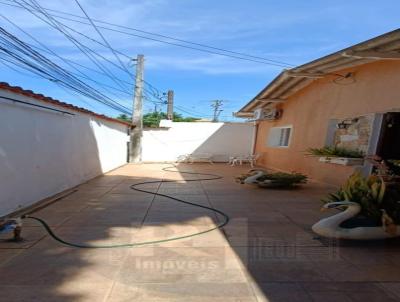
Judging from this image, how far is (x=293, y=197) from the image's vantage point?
23.5ft

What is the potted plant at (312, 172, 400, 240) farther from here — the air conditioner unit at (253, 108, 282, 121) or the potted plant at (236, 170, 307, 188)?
the air conditioner unit at (253, 108, 282, 121)

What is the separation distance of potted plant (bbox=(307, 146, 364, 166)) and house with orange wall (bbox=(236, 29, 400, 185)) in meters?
0.07

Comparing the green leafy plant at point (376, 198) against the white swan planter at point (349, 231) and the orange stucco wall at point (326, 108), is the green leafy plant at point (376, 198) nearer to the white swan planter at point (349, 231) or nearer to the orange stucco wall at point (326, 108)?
the white swan planter at point (349, 231)

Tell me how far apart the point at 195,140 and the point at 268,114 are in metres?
4.92

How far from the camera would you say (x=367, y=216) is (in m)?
4.16

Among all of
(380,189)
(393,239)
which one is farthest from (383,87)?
(393,239)

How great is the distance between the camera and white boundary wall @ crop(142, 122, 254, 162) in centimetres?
1778

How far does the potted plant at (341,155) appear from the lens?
7.54 m

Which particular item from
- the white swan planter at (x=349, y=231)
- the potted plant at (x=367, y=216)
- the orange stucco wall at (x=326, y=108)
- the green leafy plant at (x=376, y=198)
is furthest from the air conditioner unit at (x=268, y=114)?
the white swan planter at (x=349, y=231)

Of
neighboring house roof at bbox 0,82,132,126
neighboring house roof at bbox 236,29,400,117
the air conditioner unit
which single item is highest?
neighboring house roof at bbox 236,29,400,117

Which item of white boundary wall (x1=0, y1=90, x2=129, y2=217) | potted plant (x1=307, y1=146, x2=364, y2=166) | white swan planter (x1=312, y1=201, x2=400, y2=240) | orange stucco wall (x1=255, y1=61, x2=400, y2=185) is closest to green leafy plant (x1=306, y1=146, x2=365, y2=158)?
potted plant (x1=307, y1=146, x2=364, y2=166)

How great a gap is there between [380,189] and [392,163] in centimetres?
233

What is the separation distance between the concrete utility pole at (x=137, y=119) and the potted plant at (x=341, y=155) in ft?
33.7

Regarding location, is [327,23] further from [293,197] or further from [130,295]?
[130,295]
